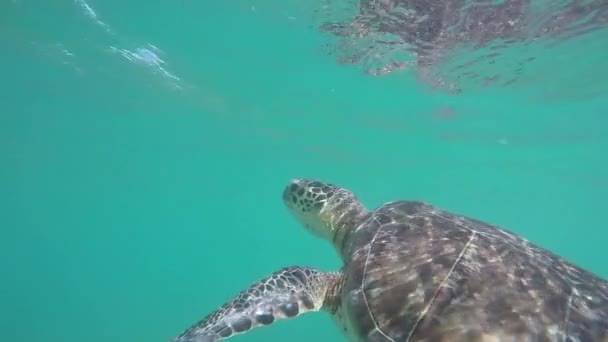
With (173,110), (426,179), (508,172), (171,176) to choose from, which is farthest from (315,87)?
(171,176)

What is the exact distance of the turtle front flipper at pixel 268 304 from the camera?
3494 mm

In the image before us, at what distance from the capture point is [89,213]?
96.9 m

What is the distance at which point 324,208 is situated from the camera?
18.6 feet

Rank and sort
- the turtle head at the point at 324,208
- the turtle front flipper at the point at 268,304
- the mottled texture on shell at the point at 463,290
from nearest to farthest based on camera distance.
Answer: the mottled texture on shell at the point at 463,290 → the turtle front flipper at the point at 268,304 → the turtle head at the point at 324,208

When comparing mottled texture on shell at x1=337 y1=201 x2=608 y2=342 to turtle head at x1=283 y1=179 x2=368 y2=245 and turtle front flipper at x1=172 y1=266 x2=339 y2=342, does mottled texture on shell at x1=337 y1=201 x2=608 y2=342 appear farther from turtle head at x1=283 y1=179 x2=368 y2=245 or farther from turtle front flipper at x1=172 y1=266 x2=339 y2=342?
turtle head at x1=283 y1=179 x2=368 y2=245

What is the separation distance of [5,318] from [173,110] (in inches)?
1505

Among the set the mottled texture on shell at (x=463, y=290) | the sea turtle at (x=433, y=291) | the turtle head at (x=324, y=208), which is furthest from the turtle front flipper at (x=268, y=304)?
the turtle head at (x=324, y=208)

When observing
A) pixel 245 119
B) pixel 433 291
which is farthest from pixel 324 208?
pixel 245 119

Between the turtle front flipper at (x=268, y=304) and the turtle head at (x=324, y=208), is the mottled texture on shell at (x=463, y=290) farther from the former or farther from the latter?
the turtle head at (x=324, y=208)

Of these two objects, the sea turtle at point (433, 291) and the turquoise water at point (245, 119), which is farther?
the turquoise water at point (245, 119)

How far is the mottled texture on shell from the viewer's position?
2793 mm

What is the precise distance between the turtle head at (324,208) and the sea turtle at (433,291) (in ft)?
2.38

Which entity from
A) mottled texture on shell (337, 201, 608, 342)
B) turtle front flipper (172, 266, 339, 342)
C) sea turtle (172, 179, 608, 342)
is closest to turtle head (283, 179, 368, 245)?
sea turtle (172, 179, 608, 342)

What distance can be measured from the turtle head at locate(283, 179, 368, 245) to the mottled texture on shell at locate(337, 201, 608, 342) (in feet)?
3.70
